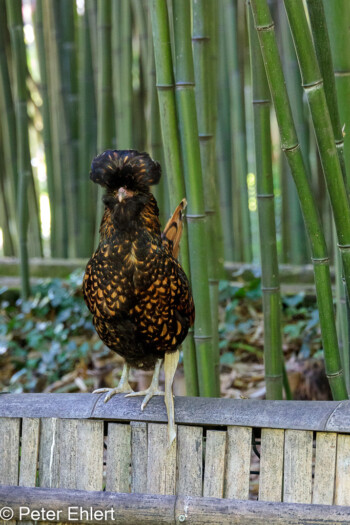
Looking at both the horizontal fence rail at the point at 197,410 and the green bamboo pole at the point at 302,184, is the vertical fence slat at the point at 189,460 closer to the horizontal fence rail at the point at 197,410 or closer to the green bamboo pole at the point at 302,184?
the horizontal fence rail at the point at 197,410

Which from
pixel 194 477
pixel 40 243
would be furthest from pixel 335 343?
pixel 40 243

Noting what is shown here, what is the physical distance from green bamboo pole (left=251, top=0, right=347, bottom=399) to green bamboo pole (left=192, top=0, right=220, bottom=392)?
36cm

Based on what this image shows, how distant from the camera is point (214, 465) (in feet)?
5.27

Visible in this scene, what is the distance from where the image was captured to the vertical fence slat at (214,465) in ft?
5.23

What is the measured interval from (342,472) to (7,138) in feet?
9.32

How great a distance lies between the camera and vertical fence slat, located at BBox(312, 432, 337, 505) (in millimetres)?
1537

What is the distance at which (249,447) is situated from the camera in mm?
1607

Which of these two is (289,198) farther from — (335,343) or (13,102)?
(335,343)

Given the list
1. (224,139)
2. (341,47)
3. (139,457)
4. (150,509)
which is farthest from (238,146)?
(150,509)

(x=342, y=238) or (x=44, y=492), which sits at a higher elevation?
(x=342, y=238)

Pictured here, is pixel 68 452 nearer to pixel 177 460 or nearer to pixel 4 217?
pixel 177 460

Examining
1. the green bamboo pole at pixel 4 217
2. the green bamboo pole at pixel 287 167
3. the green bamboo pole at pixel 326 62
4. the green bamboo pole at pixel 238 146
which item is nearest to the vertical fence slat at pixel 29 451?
the green bamboo pole at pixel 326 62

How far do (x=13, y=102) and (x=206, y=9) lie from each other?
2012 mm

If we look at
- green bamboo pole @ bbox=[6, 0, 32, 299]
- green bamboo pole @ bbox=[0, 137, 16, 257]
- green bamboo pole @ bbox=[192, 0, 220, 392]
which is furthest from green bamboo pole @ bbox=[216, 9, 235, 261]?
green bamboo pole @ bbox=[192, 0, 220, 392]
